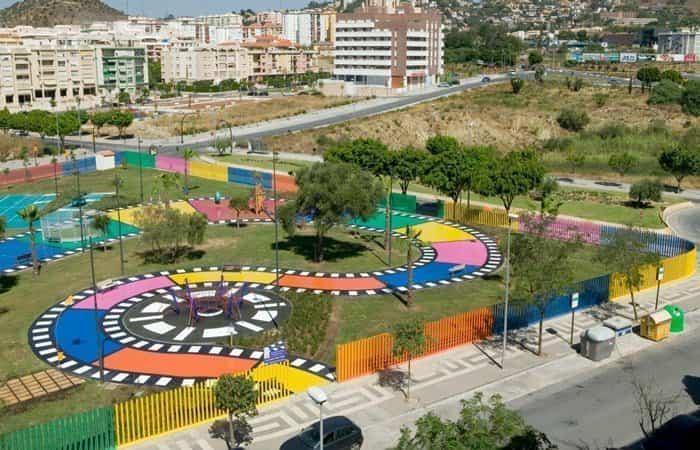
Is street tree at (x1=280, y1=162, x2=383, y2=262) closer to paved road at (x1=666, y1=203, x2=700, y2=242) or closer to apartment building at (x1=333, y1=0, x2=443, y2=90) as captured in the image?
paved road at (x1=666, y1=203, x2=700, y2=242)

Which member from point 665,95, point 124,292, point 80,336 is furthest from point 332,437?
point 665,95

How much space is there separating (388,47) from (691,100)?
224 feet

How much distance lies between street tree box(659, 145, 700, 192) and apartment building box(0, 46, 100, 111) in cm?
12071

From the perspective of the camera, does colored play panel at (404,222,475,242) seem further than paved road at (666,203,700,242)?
No

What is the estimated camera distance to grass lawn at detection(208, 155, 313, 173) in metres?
78.0

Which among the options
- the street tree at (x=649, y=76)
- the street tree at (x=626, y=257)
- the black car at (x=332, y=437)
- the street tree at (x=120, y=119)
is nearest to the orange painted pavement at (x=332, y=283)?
the street tree at (x=626, y=257)

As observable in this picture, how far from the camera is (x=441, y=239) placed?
167 ft

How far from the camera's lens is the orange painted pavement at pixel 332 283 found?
39938 millimetres

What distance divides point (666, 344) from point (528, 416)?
11218 millimetres

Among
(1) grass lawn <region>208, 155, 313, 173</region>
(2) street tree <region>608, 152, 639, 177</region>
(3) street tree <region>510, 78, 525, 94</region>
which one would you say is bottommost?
(1) grass lawn <region>208, 155, 313, 173</region>

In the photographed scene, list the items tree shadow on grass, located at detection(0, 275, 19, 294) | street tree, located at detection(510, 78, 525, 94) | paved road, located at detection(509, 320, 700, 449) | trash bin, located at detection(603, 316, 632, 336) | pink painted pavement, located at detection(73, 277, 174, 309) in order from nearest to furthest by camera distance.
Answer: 1. paved road, located at detection(509, 320, 700, 449)
2. trash bin, located at detection(603, 316, 632, 336)
3. pink painted pavement, located at detection(73, 277, 174, 309)
4. tree shadow on grass, located at detection(0, 275, 19, 294)
5. street tree, located at detection(510, 78, 525, 94)

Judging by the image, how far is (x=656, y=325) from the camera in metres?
32.6

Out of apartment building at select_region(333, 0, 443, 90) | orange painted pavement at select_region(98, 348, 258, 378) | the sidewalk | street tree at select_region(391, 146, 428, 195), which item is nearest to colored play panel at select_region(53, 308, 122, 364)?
orange painted pavement at select_region(98, 348, 258, 378)

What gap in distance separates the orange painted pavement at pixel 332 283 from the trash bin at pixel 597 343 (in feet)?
42.5
